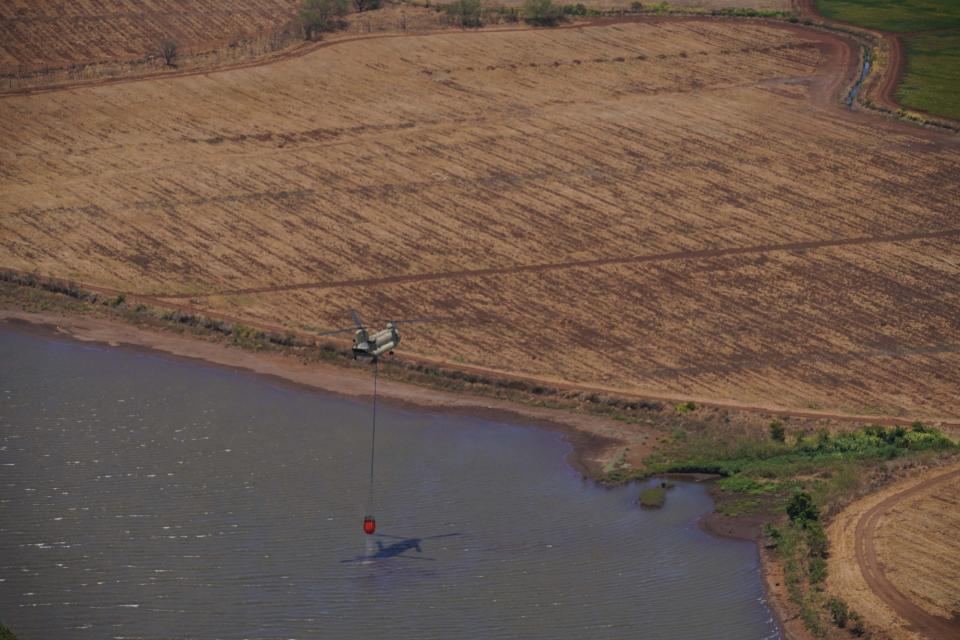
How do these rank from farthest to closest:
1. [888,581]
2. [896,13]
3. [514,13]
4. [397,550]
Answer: [896,13] < [514,13] < [397,550] < [888,581]

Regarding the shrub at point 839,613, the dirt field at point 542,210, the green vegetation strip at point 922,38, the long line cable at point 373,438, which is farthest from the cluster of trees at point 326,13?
the shrub at point 839,613

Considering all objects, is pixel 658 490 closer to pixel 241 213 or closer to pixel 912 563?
pixel 912 563

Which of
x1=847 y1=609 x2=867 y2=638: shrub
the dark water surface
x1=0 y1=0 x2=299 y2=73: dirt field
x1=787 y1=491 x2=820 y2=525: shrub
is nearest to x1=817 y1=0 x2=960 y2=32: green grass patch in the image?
x1=0 y1=0 x2=299 y2=73: dirt field

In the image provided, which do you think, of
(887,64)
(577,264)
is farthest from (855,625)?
(887,64)

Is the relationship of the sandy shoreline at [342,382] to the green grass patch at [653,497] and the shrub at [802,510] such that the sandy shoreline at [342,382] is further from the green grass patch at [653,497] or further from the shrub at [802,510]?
the shrub at [802,510]

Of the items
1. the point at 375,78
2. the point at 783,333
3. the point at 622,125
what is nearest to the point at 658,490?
the point at 783,333

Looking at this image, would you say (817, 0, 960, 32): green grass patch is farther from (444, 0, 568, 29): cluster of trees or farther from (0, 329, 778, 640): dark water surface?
(0, 329, 778, 640): dark water surface

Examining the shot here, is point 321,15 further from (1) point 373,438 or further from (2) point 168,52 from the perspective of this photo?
(1) point 373,438

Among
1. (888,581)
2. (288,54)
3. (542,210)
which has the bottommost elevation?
(888,581)

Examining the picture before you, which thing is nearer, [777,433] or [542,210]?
[777,433]
